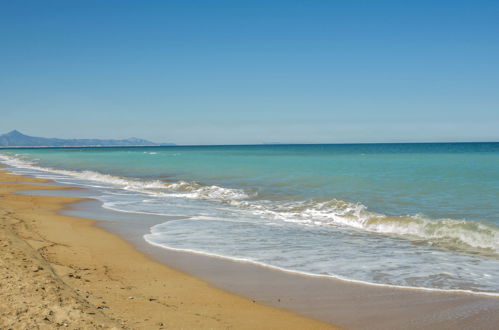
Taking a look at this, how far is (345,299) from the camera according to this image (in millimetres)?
6199

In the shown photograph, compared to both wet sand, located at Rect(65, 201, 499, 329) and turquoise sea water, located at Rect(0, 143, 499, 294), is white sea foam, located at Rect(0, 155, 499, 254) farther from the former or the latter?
wet sand, located at Rect(65, 201, 499, 329)

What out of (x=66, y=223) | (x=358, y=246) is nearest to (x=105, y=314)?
(x=358, y=246)

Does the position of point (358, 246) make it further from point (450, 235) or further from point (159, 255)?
point (159, 255)

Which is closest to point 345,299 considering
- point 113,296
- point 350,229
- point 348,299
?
point 348,299

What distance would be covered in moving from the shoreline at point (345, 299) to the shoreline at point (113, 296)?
0.30 m

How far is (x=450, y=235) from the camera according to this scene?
11156 millimetres

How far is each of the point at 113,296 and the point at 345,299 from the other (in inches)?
126

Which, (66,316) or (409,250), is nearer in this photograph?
(66,316)

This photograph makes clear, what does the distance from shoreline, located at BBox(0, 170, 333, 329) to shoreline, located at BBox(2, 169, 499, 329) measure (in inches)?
11.8

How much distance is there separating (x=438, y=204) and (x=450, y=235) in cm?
556

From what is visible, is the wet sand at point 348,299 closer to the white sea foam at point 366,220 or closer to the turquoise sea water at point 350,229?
the turquoise sea water at point 350,229

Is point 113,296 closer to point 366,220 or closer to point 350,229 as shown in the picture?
point 350,229

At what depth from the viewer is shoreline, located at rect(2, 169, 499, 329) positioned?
540 centimetres

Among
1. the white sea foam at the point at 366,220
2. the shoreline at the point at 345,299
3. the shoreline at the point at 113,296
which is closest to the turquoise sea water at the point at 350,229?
the white sea foam at the point at 366,220
